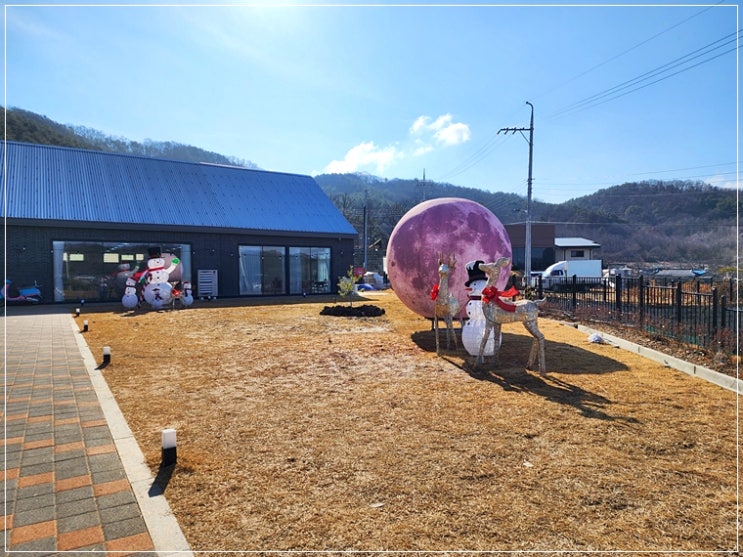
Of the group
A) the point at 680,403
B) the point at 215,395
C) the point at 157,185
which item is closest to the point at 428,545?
the point at 215,395

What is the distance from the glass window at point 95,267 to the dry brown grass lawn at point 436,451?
15.0 metres

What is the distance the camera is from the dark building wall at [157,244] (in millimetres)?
19172

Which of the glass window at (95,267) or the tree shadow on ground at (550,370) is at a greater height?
the glass window at (95,267)

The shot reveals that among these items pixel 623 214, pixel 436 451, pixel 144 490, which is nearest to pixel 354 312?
pixel 436 451

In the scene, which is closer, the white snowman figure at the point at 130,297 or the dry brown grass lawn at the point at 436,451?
the dry brown grass lawn at the point at 436,451

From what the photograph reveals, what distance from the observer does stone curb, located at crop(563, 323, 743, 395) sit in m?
6.60

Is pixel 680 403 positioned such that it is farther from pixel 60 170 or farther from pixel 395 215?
pixel 395 215

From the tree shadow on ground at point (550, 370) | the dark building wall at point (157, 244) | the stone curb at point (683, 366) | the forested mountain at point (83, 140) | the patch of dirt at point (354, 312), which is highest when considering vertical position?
the forested mountain at point (83, 140)

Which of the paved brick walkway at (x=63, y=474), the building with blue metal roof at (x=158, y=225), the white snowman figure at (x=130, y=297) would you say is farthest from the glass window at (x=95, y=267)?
the paved brick walkway at (x=63, y=474)

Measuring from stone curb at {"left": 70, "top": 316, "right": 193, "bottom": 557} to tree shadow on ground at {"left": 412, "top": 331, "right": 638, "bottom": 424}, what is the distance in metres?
4.81

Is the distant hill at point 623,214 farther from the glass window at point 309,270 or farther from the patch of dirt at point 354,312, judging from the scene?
the patch of dirt at point 354,312

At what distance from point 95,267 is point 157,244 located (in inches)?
119

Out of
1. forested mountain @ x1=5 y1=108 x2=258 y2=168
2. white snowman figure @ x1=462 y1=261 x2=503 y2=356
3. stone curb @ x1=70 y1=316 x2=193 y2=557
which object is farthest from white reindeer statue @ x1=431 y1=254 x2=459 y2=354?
forested mountain @ x1=5 y1=108 x2=258 y2=168

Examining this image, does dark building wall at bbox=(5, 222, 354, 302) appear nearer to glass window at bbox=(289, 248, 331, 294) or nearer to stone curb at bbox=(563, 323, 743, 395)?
glass window at bbox=(289, 248, 331, 294)
